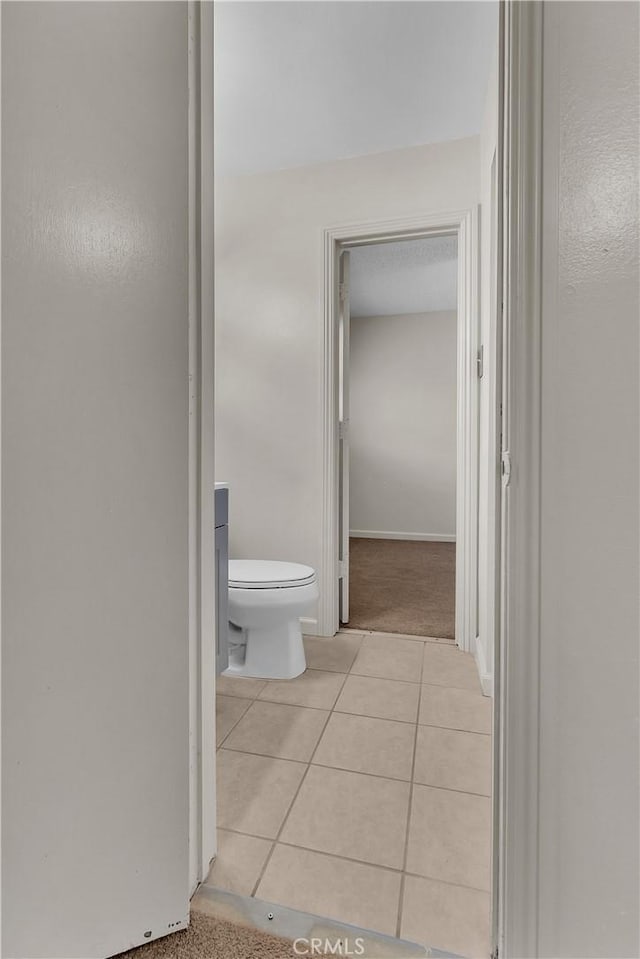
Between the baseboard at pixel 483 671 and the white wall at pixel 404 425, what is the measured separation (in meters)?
3.10

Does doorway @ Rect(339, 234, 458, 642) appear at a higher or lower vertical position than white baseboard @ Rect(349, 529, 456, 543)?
higher

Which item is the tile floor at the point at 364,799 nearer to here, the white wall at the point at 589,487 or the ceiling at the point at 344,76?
the white wall at the point at 589,487

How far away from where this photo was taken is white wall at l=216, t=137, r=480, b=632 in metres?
2.27

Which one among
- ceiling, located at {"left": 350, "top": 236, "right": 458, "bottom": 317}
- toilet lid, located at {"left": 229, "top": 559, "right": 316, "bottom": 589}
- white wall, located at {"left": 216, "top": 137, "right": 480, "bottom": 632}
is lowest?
toilet lid, located at {"left": 229, "top": 559, "right": 316, "bottom": 589}

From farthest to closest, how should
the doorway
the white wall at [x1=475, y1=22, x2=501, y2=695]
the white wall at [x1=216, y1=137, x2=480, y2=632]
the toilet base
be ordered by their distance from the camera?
the doorway, the white wall at [x1=216, y1=137, x2=480, y2=632], the toilet base, the white wall at [x1=475, y1=22, x2=501, y2=695]

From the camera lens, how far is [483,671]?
1.80m

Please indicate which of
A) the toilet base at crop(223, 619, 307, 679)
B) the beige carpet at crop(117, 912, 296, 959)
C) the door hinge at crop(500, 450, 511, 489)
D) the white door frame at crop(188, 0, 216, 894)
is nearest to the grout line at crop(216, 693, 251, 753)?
the toilet base at crop(223, 619, 307, 679)

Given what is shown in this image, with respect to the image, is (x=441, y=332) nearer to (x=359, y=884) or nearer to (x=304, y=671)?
(x=304, y=671)

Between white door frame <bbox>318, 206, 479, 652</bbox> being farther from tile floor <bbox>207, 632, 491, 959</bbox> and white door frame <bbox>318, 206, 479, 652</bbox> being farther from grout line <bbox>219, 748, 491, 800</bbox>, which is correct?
grout line <bbox>219, 748, 491, 800</bbox>

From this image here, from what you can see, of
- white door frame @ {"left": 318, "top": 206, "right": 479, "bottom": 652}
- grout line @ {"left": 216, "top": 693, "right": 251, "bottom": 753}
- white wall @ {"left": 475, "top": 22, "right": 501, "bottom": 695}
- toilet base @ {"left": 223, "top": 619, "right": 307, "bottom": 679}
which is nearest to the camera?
grout line @ {"left": 216, "top": 693, "right": 251, "bottom": 753}

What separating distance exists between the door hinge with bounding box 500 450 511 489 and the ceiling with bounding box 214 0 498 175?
1.68 m

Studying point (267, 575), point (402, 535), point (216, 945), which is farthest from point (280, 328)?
point (402, 535)

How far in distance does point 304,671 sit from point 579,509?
1579mm

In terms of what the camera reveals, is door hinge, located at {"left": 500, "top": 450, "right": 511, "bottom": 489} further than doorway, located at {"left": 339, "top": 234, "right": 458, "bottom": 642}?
No
